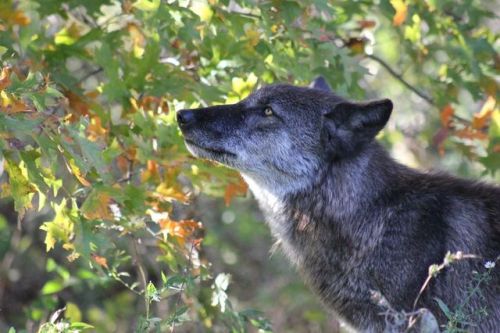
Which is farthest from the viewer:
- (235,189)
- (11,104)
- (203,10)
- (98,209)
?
(235,189)

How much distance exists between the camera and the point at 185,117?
6.00 metres

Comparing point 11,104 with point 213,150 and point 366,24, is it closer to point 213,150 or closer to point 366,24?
point 213,150

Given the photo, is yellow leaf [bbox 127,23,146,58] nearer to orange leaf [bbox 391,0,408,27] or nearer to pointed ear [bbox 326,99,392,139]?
pointed ear [bbox 326,99,392,139]

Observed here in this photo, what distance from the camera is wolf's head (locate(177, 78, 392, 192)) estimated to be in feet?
19.8

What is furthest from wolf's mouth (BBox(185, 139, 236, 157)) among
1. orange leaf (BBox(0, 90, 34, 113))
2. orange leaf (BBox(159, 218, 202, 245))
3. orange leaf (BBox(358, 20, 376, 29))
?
orange leaf (BBox(358, 20, 376, 29))

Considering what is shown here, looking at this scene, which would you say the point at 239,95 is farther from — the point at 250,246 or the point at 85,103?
the point at 250,246

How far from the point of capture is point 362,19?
321 inches

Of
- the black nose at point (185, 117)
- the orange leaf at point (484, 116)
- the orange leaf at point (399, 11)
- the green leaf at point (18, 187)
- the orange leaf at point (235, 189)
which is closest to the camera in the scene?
the green leaf at point (18, 187)

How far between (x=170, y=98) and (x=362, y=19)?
223 centimetres

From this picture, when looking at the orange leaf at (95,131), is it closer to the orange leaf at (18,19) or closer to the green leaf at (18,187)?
the orange leaf at (18,19)

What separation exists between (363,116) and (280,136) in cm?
58

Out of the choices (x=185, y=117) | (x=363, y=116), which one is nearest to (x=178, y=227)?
(x=185, y=117)

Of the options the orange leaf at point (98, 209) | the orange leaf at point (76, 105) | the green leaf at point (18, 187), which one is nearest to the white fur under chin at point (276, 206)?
the orange leaf at point (98, 209)

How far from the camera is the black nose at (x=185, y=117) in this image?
6004mm
